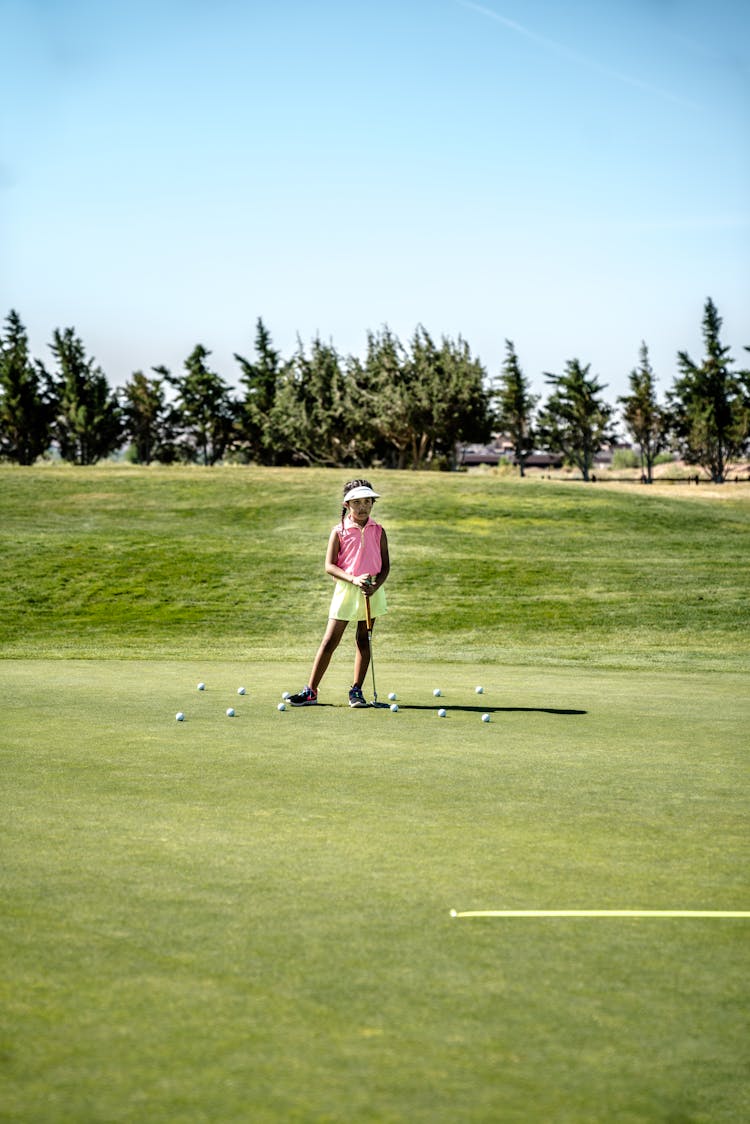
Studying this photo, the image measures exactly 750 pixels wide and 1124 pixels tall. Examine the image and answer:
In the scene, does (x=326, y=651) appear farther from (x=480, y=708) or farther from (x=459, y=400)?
(x=459, y=400)

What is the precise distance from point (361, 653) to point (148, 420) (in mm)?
93142

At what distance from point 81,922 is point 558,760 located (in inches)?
195

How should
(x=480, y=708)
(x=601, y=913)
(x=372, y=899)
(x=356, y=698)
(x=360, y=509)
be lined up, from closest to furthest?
1. (x=601, y=913)
2. (x=372, y=899)
3. (x=356, y=698)
4. (x=480, y=708)
5. (x=360, y=509)

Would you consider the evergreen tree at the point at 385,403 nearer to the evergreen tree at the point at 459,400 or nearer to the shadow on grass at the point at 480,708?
the evergreen tree at the point at 459,400

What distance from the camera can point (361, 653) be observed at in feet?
43.1

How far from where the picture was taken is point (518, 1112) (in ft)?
11.8

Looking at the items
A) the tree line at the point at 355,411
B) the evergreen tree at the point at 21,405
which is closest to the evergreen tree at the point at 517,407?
the tree line at the point at 355,411

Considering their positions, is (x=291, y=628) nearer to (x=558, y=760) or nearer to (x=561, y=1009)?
(x=558, y=760)

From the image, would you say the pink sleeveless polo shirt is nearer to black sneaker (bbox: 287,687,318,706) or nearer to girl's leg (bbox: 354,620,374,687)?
girl's leg (bbox: 354,620,374,687)

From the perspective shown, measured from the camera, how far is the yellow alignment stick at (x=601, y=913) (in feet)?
18.1

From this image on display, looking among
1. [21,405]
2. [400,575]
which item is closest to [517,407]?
[21,405]

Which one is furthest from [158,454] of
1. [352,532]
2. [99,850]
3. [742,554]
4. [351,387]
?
[99,850]

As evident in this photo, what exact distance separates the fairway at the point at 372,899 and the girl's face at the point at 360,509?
195cm

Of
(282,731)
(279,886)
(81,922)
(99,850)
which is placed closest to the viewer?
(81,922)
